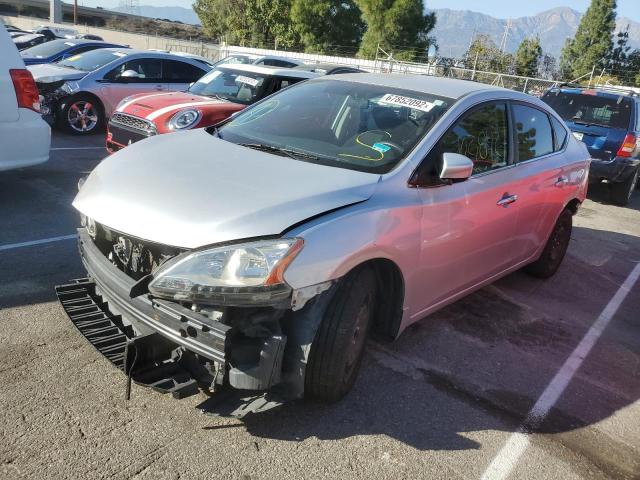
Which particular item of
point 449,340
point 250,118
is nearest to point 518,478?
point 449,340

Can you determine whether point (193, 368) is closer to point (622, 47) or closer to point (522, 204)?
point (522, 204)

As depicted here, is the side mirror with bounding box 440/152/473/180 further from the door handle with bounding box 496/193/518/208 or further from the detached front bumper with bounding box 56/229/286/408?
the detached front bumper with bounding box 56/229/286/408

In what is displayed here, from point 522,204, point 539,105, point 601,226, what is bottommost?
point 601,226

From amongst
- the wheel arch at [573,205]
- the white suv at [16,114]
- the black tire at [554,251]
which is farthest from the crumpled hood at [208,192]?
the wheel arch at [573,205]

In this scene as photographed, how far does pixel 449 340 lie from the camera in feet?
13.7

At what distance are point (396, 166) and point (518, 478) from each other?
5.66 ft

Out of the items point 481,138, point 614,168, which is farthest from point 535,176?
point 614,168

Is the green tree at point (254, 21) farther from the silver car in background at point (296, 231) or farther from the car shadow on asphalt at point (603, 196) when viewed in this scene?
the silver car in background at point (296, 231)

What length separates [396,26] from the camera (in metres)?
37.4

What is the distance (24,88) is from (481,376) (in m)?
4.85

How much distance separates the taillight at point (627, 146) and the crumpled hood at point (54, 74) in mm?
9167

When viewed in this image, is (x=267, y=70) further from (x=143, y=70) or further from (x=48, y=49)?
(x=48, y=49)

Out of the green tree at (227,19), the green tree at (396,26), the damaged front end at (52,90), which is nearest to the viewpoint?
the damaged front end at (52,90)

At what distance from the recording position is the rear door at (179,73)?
1131 centimetres
